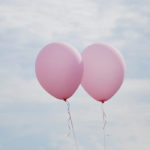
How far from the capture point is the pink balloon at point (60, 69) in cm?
1058

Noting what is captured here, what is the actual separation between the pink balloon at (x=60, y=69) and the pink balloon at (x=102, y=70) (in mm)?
405

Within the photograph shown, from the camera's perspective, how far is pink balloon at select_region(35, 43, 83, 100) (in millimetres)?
10578

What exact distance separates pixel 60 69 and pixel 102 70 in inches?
49.0

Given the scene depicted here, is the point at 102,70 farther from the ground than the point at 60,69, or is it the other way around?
the point at 60,69

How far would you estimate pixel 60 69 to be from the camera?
10.5 metres

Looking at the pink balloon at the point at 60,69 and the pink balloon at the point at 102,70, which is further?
the pink balloon at the point at 102,70

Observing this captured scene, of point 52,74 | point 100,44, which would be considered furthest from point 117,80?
point 52,74

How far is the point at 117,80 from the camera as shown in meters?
11.2

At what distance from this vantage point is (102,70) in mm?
11047

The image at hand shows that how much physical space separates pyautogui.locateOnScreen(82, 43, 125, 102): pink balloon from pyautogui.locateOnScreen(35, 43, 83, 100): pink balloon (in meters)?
0.40

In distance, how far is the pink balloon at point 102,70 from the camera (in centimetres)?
1107

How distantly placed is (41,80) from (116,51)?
229cm

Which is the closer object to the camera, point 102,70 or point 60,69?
point 60,69

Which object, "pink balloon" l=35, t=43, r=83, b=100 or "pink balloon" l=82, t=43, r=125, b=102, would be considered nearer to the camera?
"pink balloon" l=35, t=43, r=83, b=100
